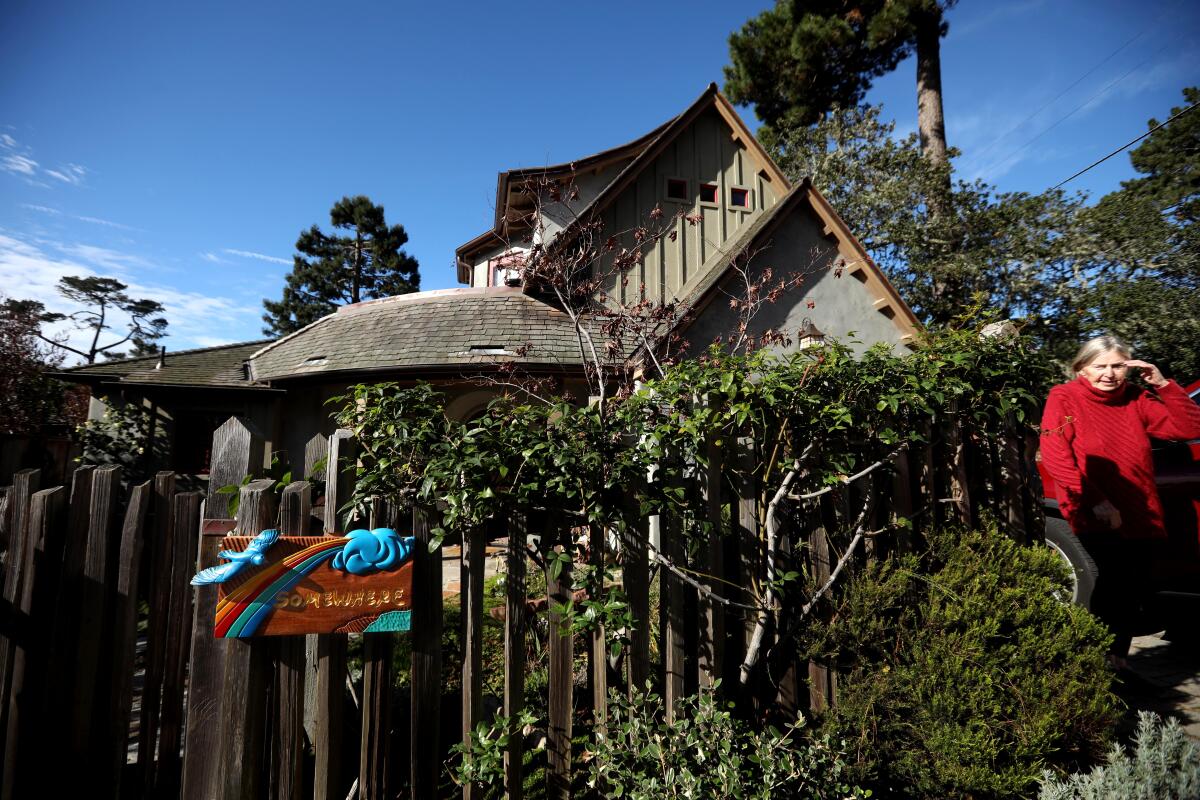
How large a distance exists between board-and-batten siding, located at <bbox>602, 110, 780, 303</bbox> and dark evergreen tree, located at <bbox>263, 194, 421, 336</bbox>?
94.9 ft

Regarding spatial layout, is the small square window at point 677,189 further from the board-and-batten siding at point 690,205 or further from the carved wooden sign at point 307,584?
the carved wooden sign at point 307,584

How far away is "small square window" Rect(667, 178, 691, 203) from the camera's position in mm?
11867

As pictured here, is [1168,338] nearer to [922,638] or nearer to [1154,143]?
[922,638]

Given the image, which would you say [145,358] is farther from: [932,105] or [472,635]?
[932,105]

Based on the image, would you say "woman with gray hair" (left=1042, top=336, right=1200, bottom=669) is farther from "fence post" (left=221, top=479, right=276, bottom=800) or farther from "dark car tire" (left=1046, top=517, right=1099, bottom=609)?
"fence post" (left=221, top=479, right=276, bottom=800)

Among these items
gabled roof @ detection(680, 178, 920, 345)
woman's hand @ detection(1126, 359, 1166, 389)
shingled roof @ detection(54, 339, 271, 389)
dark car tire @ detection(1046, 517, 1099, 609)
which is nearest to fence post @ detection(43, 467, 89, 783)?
woman's hand @ detection(1126, 359, 1166, 389)

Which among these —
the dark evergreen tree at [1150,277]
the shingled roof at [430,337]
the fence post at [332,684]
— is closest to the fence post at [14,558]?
the fence post at [332,684]

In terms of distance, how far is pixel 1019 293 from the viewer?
38.0ft

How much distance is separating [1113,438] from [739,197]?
34.4ft

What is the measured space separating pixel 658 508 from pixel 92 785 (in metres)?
2.45

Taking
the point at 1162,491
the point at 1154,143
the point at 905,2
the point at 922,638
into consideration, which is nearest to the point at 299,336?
the point at 922,638

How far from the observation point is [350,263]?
36.6 meters

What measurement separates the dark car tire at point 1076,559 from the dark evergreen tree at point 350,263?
123 ft

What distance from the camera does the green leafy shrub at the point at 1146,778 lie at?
1960mm
